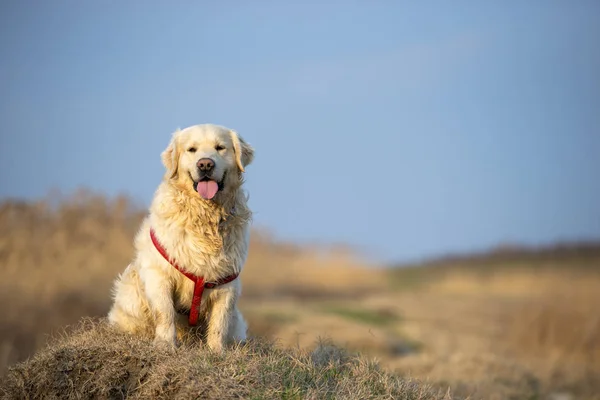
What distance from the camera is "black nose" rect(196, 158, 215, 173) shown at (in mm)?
5590

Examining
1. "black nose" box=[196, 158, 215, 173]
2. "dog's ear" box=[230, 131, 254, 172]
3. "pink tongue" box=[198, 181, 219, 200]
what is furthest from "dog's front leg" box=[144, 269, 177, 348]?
"dog's ear" box=[230, 131, 254, 172]

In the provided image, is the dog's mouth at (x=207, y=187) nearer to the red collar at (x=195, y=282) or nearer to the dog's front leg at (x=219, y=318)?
the red collar at (x=195, y=282)

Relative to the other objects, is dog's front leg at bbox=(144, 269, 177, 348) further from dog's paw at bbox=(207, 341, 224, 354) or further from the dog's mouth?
the dog's mouth

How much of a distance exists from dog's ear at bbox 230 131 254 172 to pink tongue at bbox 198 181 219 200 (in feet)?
0.98

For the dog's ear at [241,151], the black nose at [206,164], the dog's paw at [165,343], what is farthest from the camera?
the dog's ear at [241,151]

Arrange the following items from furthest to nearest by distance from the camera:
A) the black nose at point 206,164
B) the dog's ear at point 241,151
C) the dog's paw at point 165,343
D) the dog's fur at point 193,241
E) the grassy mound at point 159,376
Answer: the dog's ear at point 241,151
the dog's fur at point 193,241
the black nose at point 206,164
the dog's paw at point 165,343
the grassy mound at point 159,376

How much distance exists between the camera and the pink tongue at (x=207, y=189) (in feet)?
18.6

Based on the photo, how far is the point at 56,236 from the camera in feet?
42.0

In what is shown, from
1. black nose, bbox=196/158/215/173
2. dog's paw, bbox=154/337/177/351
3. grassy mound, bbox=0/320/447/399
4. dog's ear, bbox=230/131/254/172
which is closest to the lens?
grassy mound, bbox=0/320/447/399

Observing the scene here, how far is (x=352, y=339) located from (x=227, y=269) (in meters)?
10.7

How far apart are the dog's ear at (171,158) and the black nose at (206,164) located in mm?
331

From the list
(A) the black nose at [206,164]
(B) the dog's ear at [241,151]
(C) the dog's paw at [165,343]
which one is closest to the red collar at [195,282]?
(C) the dog's paw at [165,343]

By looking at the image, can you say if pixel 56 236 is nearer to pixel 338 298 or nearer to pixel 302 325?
pixel 302 325

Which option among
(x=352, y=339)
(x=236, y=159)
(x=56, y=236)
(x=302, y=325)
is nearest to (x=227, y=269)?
(x=236, y=159)
